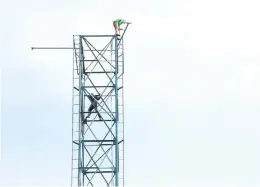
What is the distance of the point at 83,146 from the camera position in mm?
138500

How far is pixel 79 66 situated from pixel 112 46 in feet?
6.04

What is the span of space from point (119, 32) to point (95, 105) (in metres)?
3.67

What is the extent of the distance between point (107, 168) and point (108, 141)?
4.23 feet

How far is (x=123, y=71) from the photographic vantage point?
140 metres

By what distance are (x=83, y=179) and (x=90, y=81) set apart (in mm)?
4699

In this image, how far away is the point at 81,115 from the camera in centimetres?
13900

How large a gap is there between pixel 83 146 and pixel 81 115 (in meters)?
1.54

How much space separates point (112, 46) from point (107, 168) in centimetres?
586

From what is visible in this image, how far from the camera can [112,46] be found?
139500 millimetres

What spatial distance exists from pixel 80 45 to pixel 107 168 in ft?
19.5

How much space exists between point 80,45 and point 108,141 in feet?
15.5

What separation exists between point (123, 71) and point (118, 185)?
554 cm

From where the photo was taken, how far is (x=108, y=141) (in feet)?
455

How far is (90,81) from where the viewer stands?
139 meters
